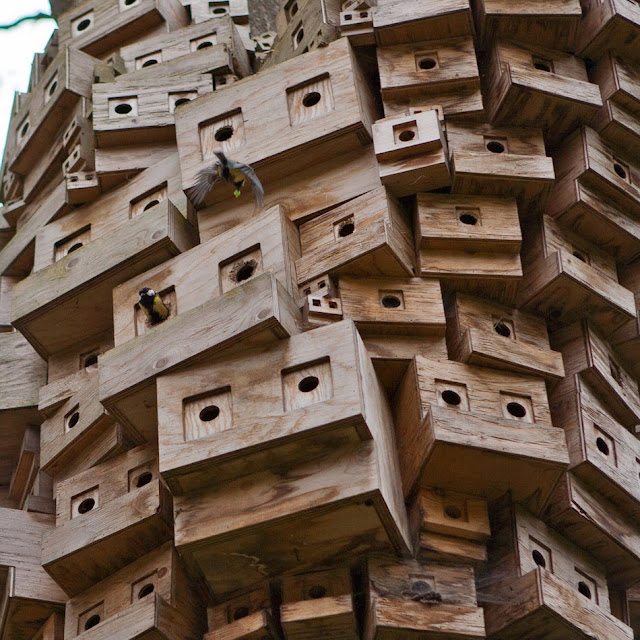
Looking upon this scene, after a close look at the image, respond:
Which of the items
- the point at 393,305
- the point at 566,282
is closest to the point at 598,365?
the point at 566,282

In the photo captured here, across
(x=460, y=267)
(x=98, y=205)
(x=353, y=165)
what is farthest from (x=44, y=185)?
(x=460, y=267)

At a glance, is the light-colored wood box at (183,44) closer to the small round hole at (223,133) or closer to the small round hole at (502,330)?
the small round hole at (223,133)

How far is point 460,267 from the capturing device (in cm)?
670

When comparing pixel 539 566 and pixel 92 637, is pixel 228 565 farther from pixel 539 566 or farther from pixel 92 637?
pixel 539 566

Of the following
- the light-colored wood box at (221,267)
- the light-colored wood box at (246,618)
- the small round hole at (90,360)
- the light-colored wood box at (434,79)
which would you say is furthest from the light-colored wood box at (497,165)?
the light-colored wood box at (246,618)

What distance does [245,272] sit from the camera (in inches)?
261

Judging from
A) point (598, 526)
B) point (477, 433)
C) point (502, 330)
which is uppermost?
point (502, 330)

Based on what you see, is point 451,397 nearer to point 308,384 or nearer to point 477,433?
point 477,433

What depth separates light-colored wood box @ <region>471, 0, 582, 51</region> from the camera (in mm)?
7305

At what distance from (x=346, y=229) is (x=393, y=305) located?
402 millimetres

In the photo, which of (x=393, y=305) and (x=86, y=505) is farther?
(x=86, y=505)

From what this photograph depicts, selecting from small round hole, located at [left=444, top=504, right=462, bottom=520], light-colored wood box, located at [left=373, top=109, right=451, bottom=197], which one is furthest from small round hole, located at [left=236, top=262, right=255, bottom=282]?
small round hole, located at [left=444, top=504, right=462, bottom=520]

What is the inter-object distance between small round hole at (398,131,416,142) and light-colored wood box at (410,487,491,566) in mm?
1461

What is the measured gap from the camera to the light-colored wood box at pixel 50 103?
856 cm
